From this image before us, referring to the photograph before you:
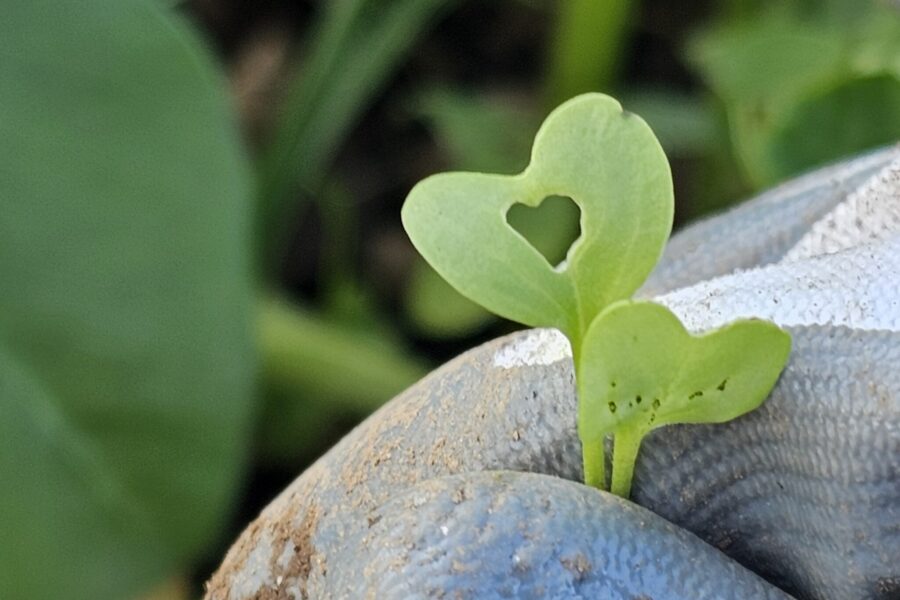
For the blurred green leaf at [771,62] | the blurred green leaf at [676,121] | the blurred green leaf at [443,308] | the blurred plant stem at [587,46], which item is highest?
the blurred green leaf at [771,62]

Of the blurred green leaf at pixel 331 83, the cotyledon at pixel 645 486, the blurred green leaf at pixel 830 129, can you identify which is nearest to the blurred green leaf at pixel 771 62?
the blurred green leaf at pixel 830 129

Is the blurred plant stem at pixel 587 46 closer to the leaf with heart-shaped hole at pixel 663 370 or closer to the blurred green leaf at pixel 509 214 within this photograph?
the blurred green leaf at pixel 509 214

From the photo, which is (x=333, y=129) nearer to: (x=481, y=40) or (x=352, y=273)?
(x=352, y=273)

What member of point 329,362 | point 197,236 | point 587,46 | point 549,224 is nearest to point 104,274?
point 197,236

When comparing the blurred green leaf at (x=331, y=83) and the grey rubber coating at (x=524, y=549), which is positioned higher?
the grey rubber coating at (x=524, y=549)

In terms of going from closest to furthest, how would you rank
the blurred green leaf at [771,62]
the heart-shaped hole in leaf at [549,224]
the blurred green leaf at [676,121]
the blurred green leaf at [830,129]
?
the blurred green leaf at [830,129]
the blurred green leaf at [771,62]
the heart-shaped hole in leaf at [549,224]
the blurred green leaf at [676,121]

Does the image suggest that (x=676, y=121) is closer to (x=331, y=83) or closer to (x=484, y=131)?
(x=484, y=131)

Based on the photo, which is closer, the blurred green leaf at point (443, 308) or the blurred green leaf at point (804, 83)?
the blurred green leaf at point (804, 83)

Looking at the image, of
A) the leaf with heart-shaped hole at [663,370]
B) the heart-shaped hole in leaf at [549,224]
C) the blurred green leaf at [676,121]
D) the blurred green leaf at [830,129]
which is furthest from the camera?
the blurred green leaf at [676,121]
